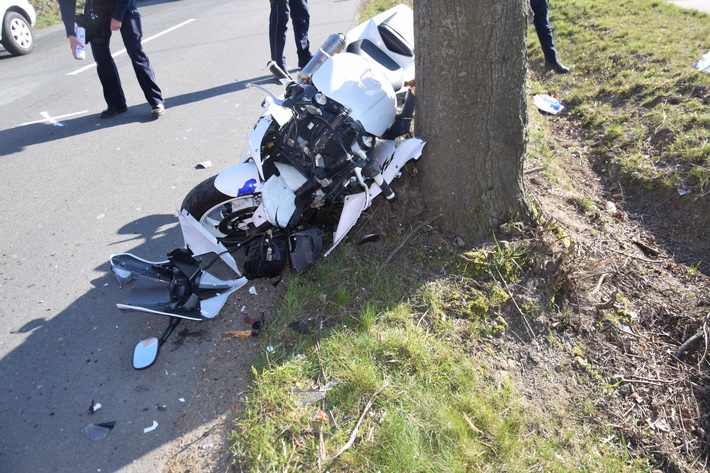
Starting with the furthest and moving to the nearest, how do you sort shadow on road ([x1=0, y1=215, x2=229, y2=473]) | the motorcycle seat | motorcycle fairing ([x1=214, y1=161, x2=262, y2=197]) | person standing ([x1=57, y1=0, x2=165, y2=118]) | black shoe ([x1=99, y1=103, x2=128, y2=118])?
1. black shoe ([x1=99, y1=103, x2=128, y2=118])
2. person standing ([x1=57, y1=0, x2=165, y2=118])
3. the motorcycle seat
4. motorcycle fairing ([x1=214, y1=161, x2=262, y2=197])
5. shadow on road ([x1=0, y1=215, x2=229, y2=473])

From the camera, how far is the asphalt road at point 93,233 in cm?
246

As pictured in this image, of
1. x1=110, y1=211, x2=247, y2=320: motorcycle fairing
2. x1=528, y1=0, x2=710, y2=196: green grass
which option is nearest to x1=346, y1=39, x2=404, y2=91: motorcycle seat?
x1=110, y1=211, x2=247, y2=320: motorcycle fairing

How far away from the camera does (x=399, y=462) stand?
2131mm

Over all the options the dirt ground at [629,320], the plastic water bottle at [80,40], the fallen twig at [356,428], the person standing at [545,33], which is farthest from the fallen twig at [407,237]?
the plastic water bottle at [80,40]

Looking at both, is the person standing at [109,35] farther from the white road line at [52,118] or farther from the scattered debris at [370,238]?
the scattered debris at [370,238]

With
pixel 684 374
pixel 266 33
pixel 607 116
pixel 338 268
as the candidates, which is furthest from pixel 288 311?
pixel 266 33

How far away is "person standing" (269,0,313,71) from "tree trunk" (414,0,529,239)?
12.8ft

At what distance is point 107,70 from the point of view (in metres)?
5.71

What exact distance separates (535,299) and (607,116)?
2.94 metres

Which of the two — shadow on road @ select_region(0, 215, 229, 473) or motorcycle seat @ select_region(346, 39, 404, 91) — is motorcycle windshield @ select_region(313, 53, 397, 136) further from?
shadow on road @ select_region(0, 215, 229, 473)

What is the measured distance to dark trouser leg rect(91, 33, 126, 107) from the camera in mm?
5523

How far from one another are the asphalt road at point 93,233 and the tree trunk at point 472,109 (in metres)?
1.55

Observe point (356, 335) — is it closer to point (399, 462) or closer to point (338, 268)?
point (338, 268)

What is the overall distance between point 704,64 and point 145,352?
5.77 meters
